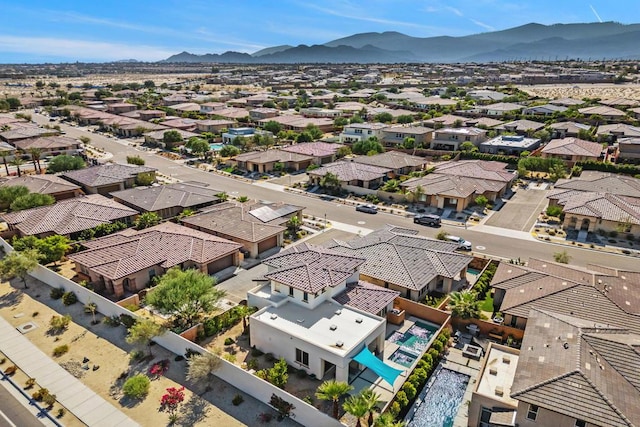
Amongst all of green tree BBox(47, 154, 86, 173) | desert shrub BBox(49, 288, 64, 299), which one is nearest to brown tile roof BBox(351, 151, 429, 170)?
green tree BBox(47, 154, 86, 173)

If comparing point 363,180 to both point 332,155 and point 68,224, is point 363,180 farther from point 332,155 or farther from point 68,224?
point 68,224

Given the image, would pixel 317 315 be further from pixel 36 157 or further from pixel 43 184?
pixel 36 157

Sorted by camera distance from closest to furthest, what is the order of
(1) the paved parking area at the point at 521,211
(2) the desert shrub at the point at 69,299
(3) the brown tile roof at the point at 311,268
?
1. (3) the brown tile roof at the point at 311,268
2. (2) the desert shrub at the point at 69,299
3. (1) the paved parking area at the point at 521,211

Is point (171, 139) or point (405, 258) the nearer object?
point (405, 258)

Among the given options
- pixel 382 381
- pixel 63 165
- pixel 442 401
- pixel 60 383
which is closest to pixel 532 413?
pixel 442 401

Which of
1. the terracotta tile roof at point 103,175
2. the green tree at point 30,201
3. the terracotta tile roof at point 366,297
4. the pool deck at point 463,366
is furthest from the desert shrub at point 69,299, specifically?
the pool deck at point 463,366

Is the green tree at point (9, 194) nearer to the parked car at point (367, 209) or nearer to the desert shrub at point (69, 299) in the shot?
the desert shrub at point (69, 299)
